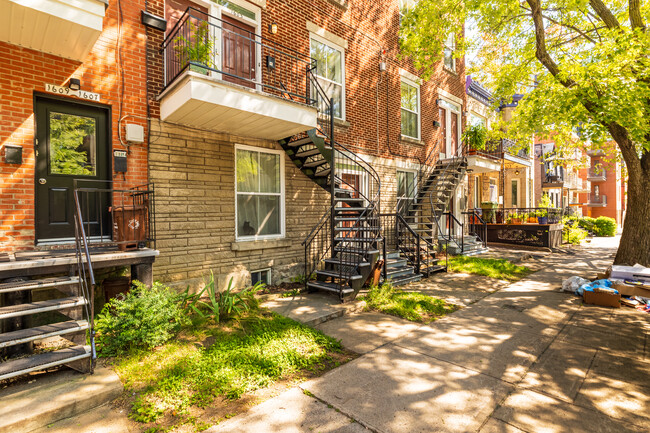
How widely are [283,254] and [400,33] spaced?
26.5ft

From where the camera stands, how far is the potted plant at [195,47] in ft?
17.8

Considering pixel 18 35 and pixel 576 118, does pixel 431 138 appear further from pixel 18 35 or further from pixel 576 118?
pixel 18 35

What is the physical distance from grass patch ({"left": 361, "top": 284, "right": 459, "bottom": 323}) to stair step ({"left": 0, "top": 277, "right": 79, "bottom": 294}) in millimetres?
4460

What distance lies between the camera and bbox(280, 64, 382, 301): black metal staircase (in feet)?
20.7

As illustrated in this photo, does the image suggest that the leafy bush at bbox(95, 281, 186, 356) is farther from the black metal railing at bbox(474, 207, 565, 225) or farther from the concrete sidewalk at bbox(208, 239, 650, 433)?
the black metal railing at bbox(474, 207, 565, 225)

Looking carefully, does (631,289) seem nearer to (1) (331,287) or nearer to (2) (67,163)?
(1) (331,287)

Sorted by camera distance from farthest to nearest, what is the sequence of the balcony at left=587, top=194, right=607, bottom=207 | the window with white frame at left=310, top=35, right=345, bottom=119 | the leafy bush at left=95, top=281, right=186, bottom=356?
the balcony at left=587, top=194, right=607, bottom=207 → the window with white frame at left=310, top=35, right=345, bottom=119 → the leafy bush at left=95, top=281, right=186, bottom=356

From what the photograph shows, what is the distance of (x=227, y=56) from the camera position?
6.46m

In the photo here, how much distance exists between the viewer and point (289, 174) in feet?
24.9

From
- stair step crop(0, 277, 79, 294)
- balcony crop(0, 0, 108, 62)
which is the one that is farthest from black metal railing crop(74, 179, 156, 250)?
balcony crop(0, 0, 108, 62)

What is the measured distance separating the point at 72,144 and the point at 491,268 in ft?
32.7

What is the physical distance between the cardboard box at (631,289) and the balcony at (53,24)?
980cm

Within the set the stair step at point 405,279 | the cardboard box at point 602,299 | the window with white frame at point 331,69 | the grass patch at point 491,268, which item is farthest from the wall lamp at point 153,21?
the cardboard box at point 602,299

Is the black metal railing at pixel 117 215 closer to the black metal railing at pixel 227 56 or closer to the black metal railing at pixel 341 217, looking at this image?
the black metal railing at pixel 227 56
